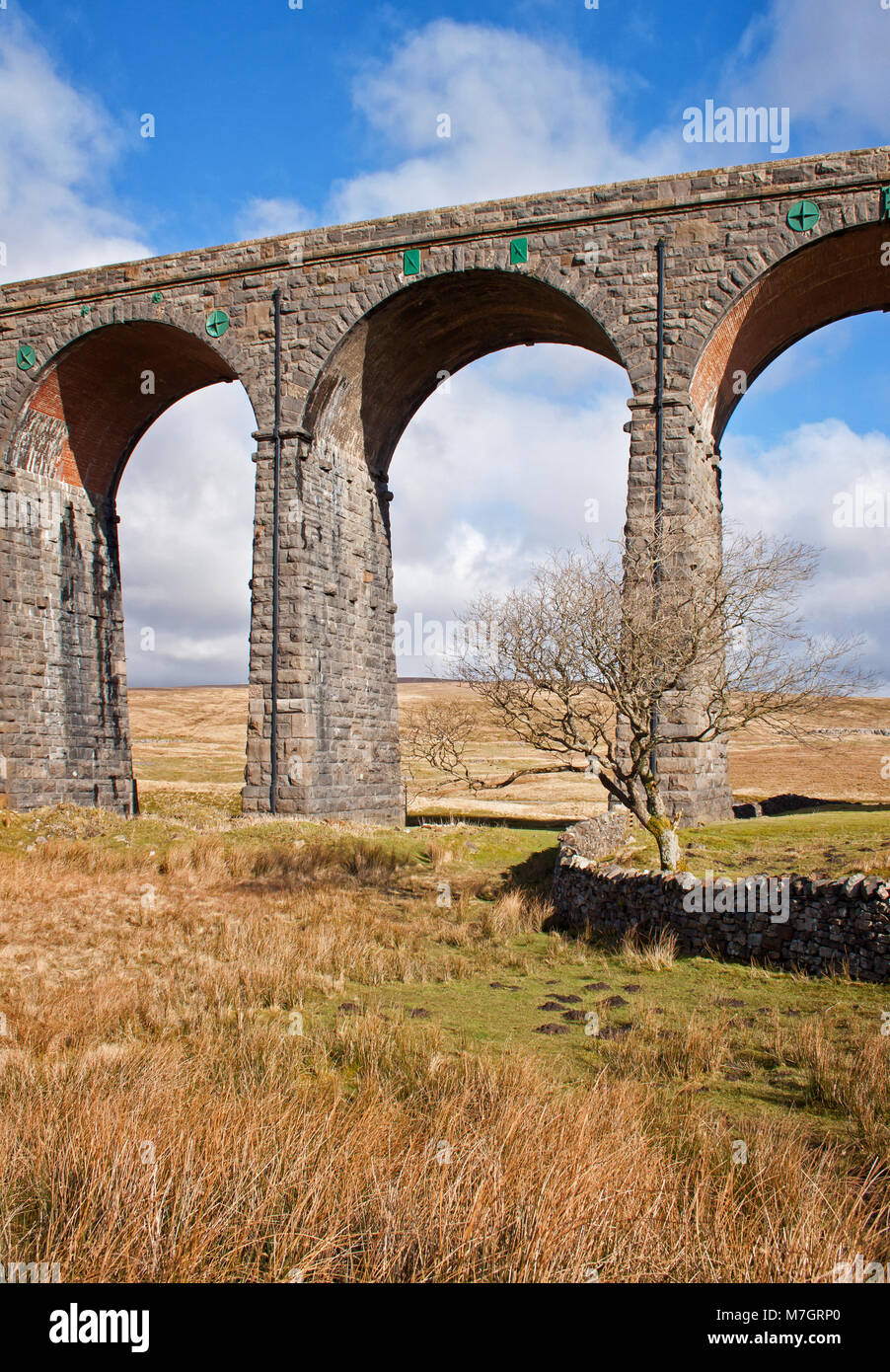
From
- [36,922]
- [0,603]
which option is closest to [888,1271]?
[36,922]

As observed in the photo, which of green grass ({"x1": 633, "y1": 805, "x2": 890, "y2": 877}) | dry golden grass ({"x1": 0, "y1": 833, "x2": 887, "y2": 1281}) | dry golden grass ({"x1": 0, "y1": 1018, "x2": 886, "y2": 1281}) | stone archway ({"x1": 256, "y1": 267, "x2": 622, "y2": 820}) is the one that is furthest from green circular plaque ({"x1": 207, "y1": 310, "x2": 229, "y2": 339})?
dry golden grass ({"x1": 0, "y1": 1018, "x2": 886, "y2": 1281})

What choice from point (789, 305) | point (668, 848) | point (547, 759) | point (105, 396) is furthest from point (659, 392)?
point (547, 759)

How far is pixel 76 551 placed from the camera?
2294cm

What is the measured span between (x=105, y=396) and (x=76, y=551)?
3.73 meters

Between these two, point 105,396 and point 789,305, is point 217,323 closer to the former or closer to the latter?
point 105,396

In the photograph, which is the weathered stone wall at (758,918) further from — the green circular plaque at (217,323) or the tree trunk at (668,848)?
the green circular plaque at (217,323)

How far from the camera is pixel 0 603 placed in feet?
69.7

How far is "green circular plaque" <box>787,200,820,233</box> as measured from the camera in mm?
16281

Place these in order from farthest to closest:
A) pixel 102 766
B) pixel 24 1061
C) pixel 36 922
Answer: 1. pixel 102 766
2. pixel 36 922
3. pixel 24 1061

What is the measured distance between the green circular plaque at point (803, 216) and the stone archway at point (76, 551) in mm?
11416

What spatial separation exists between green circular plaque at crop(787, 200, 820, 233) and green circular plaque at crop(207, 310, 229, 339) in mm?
10959

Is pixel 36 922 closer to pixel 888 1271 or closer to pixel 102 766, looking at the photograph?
pixel 888 1271

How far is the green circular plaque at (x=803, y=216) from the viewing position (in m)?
16.3

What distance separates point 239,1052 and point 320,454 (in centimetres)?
1500
